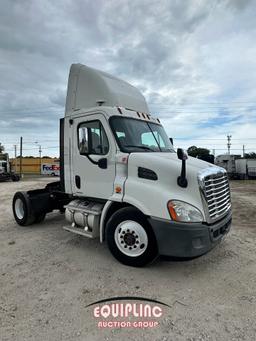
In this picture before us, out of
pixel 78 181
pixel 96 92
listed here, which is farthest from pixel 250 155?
pixel 78 181

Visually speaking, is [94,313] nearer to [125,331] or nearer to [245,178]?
[125,331]

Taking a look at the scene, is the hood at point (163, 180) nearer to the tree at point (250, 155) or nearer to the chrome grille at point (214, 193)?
the chrome grille at point (214, 193)

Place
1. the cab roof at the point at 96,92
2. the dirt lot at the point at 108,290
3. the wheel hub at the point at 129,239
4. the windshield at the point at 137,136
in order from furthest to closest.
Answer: the cab roof at the point at 96,92, the windshield at the point at 137,136, the wheel hub at the point at 129,239, the dirt lot at the point at 108,290

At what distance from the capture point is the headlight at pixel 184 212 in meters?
3.95

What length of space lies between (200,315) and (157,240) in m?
1.16

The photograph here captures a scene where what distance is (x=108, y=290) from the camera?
12.3ft

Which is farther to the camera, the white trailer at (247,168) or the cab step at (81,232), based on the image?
the white trailer at (247,168)

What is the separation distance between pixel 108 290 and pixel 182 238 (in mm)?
1231

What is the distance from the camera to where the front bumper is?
387cm

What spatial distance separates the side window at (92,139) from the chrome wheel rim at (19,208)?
292 centimetres

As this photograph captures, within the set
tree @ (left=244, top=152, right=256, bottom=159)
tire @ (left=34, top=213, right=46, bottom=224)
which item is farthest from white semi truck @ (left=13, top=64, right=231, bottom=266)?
tree @ (left=244, top=152, right=256, bottom=159)

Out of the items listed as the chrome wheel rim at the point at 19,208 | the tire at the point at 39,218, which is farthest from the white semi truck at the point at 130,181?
the chrome wheel rim at the point at 19,208

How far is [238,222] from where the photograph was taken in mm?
7902

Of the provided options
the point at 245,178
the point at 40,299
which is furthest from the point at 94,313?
the point at 245,178
